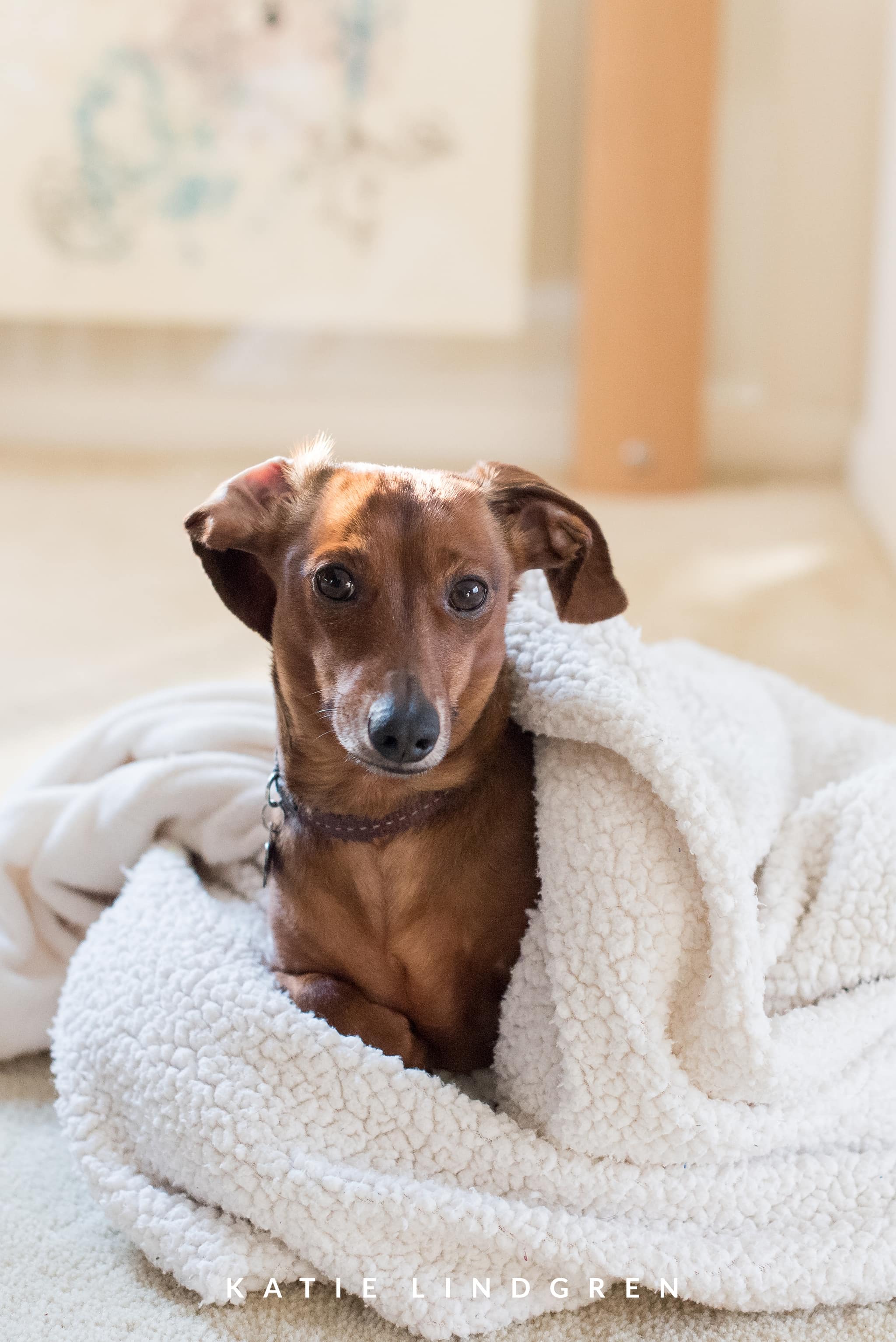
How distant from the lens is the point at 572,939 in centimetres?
106

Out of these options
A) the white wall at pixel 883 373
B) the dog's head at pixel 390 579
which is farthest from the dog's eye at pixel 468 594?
the white wall at pixel 883 373

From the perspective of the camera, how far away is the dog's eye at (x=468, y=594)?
3.40 ft

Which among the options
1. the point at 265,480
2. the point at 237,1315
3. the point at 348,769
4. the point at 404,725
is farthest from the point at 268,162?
the point at 237,1315

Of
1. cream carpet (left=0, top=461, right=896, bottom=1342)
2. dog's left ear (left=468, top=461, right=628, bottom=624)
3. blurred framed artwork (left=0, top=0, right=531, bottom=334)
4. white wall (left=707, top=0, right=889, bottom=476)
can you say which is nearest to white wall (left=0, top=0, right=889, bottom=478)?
white wall (left=707, top=0, right=889, bottom=476)

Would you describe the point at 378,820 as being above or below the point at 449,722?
below

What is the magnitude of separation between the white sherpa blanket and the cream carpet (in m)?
0.03

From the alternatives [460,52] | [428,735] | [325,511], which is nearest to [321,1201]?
[428,735]

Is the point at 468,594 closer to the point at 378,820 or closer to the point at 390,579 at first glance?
the point at 390,579

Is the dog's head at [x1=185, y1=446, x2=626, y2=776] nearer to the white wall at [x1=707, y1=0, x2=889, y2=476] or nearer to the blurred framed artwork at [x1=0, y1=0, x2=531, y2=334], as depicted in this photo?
the blurred framed artwork at [x1=0, y1=0, x2=531, y2=334]

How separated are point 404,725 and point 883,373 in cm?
254

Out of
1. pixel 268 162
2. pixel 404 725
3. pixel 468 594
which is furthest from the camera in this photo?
pixel 268 162

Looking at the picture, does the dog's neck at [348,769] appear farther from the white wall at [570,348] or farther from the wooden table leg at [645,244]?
the white wall at [570,348]

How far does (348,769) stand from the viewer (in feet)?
3.65

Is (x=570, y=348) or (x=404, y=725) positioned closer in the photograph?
(x=404, y=725)
